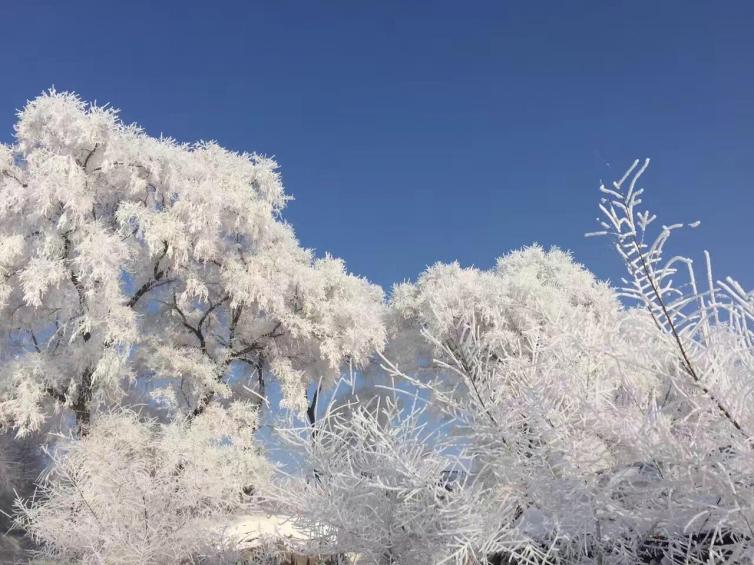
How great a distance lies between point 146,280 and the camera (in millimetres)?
19781

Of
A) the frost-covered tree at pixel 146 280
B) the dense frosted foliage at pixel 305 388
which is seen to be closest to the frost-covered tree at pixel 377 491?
the dense frosted foliage at pixel 305 388

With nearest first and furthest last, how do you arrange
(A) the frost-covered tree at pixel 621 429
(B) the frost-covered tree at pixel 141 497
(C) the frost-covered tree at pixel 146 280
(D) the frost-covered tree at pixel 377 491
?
1. (A) the frost-covered tree at pixel 621 429
2. (D) the frost-covered tree at pixel 377 491
3. (B) the frost-covered tree at pixel 141 497
4. (C) the frost-covered tree at pixel 146 280

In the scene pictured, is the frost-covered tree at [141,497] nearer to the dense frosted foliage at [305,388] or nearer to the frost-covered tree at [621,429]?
the dense frosted foliage at [305,388]

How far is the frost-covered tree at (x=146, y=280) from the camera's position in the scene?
648 inches

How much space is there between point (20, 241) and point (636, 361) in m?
17.3

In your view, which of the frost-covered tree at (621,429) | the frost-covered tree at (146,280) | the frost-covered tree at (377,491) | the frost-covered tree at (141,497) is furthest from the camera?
the frost-covered tree at (146,280)

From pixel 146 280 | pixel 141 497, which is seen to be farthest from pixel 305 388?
pixel 141 497

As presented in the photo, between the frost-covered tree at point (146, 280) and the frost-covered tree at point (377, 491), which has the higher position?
the frost-covered tree at point (146, 280)

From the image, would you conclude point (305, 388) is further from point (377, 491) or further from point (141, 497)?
point (377, 491)

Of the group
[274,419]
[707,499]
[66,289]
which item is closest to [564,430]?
[707,499]

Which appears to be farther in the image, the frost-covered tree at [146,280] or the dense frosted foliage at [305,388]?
the frost-covered tree at [146,280]

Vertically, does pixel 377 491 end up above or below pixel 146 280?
below

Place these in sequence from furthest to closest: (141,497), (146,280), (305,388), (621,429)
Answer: (305,388), (146,280), (141,497), (621,429)

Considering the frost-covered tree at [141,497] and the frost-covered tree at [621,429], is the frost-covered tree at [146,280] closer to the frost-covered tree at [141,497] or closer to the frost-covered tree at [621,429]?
the frost-covered tree at [141,497]
